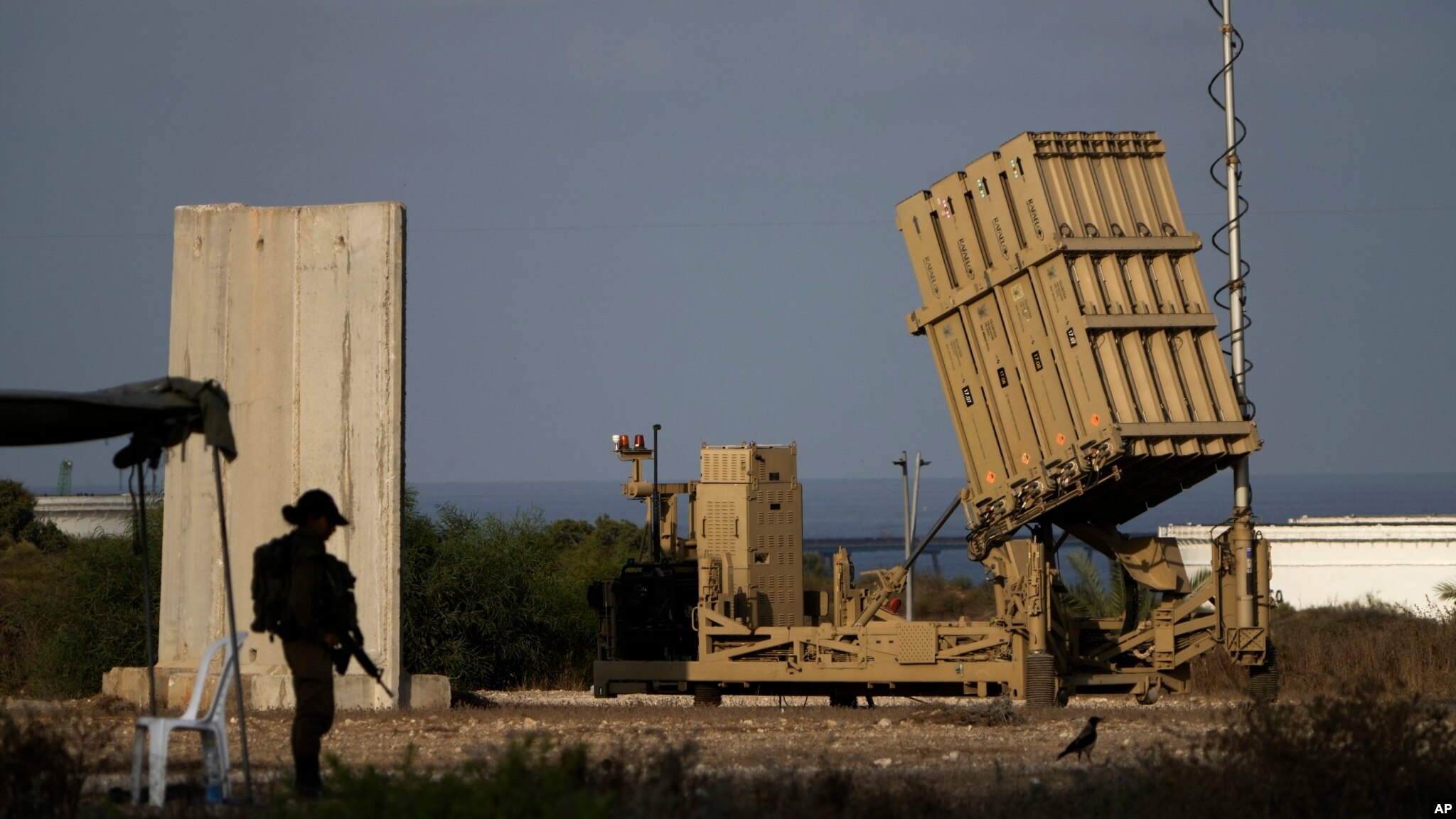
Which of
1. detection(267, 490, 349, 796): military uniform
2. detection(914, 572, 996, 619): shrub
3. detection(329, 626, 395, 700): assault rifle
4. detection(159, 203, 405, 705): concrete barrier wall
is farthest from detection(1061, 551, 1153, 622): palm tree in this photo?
detection(914, 572, 996, 619): shrub

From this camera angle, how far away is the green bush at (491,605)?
22.5 metres

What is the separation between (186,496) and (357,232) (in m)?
2.97

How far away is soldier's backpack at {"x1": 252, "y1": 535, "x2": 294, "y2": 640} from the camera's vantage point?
319 inches

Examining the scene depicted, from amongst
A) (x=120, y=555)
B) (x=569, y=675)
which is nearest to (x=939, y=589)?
(x=569, y=675)

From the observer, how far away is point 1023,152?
1523 centimetres

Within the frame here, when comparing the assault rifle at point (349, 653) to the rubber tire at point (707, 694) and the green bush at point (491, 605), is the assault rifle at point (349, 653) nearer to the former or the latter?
the rubber tire at point (707, 694)

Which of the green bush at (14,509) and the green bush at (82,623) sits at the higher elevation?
the green bush at (14,509)

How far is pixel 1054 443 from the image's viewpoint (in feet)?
50.2

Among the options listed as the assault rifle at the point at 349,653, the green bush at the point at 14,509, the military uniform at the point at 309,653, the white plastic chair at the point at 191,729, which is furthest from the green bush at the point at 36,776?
the green bush at the point at 14,509

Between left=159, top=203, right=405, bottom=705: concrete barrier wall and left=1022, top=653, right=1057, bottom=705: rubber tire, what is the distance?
19.3 ft

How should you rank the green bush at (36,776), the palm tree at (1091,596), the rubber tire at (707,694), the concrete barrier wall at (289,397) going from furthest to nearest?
the palm tree at (1091,596)
the rubber tire at (707,694)
the concrete barrier wall at (289,397)
the green bush at (36,776)

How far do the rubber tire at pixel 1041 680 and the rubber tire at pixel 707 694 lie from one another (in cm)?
369

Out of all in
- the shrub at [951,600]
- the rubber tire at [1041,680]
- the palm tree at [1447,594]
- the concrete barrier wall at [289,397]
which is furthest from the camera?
the shrub at [951,600]

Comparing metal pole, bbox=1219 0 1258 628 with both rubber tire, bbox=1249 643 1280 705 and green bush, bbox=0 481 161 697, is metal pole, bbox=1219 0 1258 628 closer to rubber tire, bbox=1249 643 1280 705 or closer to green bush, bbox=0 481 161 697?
rubber tire, bbox=1249 643 1280 705
